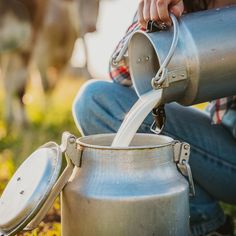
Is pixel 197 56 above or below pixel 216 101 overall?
above

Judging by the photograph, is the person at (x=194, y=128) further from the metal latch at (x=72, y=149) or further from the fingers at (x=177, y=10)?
the metal latch at (x=72, y=149)

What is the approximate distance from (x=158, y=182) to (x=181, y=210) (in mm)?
74

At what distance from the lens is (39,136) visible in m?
3.50

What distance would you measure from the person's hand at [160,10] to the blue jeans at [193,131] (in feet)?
1.03

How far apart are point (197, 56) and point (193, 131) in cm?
42

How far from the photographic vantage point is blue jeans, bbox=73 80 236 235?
1.67 metres

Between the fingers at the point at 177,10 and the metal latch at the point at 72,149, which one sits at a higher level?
the fingers at the point at 177,10

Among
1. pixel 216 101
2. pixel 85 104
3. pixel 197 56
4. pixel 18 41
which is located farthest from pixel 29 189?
pixel 18 41

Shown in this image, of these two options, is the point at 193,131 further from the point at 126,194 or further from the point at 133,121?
the point at 126,194

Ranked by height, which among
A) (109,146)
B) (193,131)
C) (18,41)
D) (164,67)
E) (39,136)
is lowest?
(39,136)

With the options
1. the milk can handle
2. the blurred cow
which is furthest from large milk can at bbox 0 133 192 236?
the blurred cow

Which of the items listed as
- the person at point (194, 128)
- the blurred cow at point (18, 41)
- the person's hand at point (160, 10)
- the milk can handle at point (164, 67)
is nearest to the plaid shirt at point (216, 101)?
the person at point (194, 128)

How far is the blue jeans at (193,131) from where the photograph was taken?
1.67 meters

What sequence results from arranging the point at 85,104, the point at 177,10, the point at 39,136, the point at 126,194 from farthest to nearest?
the point at 39,136 < the point at 85,104 < the point at 177,10 < the point at 126,194
